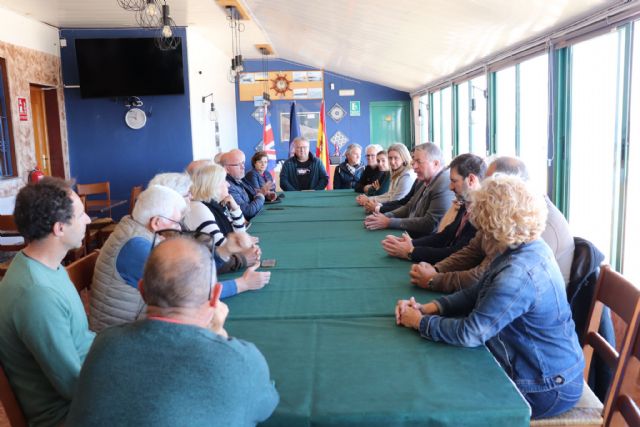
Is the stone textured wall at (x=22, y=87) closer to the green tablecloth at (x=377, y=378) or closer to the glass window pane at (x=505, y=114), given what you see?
the green tablecloth at (x=377, y=378)

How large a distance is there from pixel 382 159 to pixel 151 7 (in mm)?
3099

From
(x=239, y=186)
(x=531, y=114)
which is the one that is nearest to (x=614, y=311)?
(x=239, y=186)

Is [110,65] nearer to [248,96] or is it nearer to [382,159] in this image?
[382,159]

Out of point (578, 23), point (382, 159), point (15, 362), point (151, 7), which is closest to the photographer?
point (15, 362)

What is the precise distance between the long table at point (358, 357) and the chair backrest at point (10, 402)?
0.66 meters

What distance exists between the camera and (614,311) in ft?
6.51

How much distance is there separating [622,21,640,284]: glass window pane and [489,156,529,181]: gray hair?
1.95 m

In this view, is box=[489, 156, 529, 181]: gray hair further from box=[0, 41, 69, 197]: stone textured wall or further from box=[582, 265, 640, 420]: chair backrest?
box=[0, 41, 69, 197]: stone textured wall

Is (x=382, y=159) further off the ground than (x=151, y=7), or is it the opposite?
(x=151, y=7)

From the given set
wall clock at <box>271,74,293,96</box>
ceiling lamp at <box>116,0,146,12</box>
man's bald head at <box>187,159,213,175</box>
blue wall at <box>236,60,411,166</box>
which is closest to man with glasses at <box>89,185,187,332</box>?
man's bald head at <box>187,159,213,175</box>

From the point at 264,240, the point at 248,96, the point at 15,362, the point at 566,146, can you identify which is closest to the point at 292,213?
the point at 264,240

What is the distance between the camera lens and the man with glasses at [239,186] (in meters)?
4.98

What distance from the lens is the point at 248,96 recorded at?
1304cm

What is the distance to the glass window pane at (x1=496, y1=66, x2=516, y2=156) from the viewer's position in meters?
7.39
